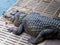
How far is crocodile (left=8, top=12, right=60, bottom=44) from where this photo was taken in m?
2.50

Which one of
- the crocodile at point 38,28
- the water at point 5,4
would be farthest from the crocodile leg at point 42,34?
the water at point 5,4

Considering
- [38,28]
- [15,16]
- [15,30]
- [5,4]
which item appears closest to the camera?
[38,28]

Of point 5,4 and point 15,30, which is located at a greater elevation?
point 5,4

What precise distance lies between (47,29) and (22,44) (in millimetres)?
366

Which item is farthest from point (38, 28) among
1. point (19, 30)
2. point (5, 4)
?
point (5, 4)

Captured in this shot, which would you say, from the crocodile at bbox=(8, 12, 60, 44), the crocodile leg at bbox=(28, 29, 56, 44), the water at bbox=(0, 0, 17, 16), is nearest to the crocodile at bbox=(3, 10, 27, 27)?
the crocodile at bbox=(8, 12, 60, 44)

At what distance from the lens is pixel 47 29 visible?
2525 mm

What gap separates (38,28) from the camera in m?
2.62

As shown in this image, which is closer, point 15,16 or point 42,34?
point 42,34

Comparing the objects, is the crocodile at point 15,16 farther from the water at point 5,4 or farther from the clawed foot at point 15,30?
the water at point 5,4

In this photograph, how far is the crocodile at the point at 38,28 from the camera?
250 cm

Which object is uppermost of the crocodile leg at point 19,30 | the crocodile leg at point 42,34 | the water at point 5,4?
the water at point 5,4

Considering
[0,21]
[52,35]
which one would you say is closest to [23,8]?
[0,21]

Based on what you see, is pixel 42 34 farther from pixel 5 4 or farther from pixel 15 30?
pixel 5 4
